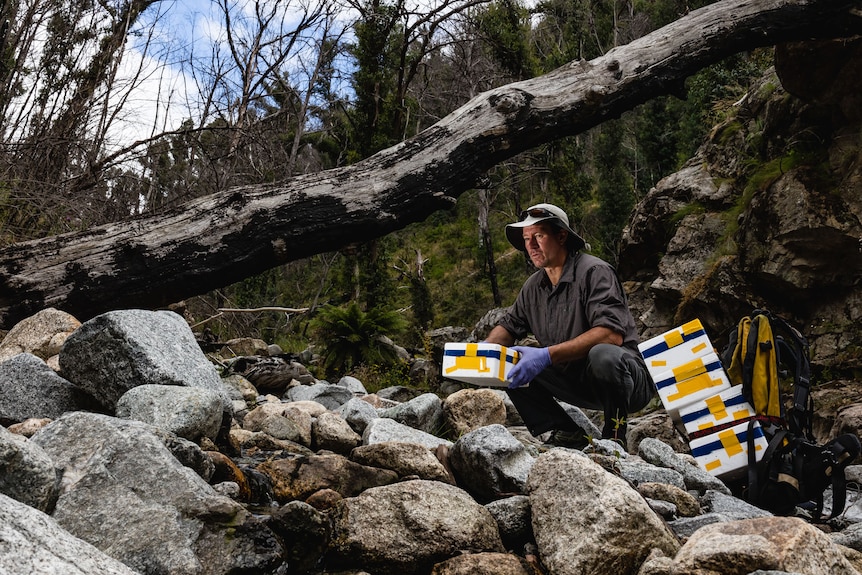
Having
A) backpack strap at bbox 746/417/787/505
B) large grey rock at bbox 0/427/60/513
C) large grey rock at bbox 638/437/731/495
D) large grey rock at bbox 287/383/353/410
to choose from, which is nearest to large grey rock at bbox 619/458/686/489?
large grey rock at bbox 638/437/731/495

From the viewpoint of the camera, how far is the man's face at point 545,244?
4.66 metres

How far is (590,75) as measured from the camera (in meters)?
5.75

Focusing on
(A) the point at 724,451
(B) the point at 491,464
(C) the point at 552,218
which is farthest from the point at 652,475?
(C) the point at 552,218

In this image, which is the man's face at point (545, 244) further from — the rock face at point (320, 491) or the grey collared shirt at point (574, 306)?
the rock face at point (320, 491)

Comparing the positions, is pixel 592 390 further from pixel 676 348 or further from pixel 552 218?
pixel 552 218

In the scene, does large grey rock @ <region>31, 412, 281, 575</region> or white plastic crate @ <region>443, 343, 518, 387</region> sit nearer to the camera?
large grey rock @ <region>31, 412, 281, 575</region>

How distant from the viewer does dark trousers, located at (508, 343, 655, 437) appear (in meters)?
4.14

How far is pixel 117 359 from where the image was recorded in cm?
325

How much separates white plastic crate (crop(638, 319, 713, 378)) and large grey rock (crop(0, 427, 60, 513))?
312 centimetres

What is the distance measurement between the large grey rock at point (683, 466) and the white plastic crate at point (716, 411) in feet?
0.60

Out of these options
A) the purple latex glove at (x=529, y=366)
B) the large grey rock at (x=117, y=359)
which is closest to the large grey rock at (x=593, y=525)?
the large grey rock at (x=117, y=359)

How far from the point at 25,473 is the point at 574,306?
10.9 ft

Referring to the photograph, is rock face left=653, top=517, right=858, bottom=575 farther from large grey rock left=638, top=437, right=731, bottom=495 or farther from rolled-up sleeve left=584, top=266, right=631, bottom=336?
rolled-up sleeve left=584, top=266, right=631, bottom=336

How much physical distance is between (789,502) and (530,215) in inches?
92.0
